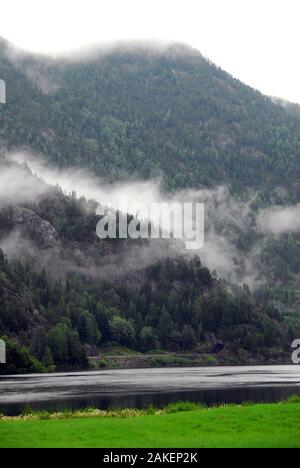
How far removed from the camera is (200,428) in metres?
69.2

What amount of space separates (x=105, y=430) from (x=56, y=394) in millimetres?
72831

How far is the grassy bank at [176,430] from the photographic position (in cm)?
6184

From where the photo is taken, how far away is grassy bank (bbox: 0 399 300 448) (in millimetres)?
61844

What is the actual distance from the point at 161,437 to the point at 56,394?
255ft

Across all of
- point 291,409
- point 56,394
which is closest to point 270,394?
point 56,394

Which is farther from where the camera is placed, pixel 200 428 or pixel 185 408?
pixel 185 408

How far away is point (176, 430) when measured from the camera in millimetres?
68375
